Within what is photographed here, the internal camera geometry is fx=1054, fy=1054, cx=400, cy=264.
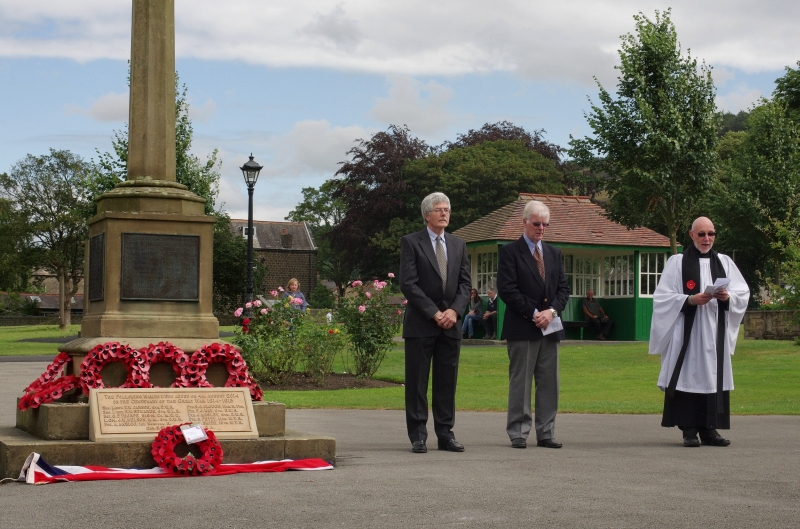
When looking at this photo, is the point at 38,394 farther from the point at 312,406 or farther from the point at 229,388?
the point at 312,406

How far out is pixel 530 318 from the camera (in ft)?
29.7

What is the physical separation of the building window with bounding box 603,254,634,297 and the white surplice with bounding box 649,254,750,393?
25.2 metres

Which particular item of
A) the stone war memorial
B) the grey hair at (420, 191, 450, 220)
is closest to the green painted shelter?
the grey hair at (420, 191, 450, 220)

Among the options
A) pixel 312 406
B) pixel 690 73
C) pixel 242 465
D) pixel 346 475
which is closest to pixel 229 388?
pixel 242 465

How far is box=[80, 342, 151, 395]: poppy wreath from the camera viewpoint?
26.2 ft

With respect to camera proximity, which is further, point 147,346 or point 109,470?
point 147,346

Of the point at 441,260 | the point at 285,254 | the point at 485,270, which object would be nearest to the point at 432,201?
the point at 441,260

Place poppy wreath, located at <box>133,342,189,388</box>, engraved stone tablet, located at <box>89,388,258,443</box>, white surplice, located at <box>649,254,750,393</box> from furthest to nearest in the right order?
white surplice, located at <box>649,254,750,393</box> < poppy wreath, located at <box>133,342,189,388</box> < engraved stone tablet, located at <box>89,388,258,443</box>

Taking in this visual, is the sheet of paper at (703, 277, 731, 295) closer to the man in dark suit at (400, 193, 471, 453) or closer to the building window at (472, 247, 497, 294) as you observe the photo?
the man in dark suit at (400, 193, 471, 453)

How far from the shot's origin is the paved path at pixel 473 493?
17.6 feet

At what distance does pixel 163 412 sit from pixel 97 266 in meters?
1.79

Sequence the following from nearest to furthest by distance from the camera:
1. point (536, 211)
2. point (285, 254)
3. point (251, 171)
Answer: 1. point (536, 211)
2. point (251, 171)
3. point (285, 254)

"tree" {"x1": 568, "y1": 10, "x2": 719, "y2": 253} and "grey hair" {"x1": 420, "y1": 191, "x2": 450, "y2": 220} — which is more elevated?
"tree" {"x1": 568, "y1": 10, "x2": 719, "y2": 253}

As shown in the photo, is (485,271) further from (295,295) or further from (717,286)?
(717,286)
